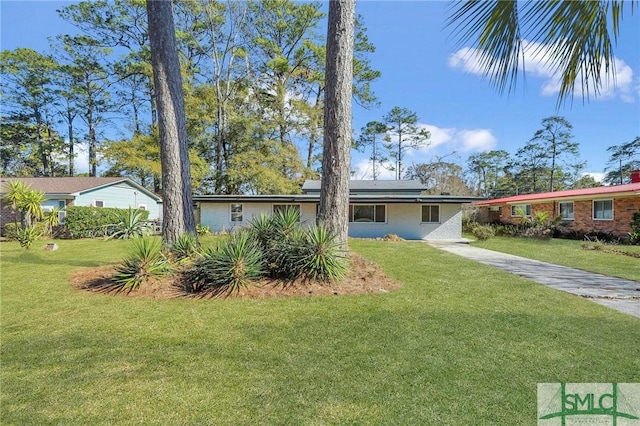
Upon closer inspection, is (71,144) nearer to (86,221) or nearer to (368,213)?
(86,221)

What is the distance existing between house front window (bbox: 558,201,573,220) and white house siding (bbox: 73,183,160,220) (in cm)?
2852

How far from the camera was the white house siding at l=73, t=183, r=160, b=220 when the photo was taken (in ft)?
64.9

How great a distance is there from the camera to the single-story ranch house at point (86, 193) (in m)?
18.8

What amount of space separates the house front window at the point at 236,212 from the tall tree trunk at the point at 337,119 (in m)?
13.2

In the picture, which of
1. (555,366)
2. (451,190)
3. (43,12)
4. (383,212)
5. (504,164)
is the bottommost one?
(555,366)

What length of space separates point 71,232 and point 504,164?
44.8 meters

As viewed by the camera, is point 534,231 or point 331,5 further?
point 534,231

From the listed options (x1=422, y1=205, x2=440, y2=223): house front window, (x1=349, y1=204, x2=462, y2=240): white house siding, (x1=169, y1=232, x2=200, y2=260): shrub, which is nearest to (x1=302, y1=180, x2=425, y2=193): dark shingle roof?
(x1=349, y1=204, x2=462, y2=240): white house siding

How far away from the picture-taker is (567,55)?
1.31m

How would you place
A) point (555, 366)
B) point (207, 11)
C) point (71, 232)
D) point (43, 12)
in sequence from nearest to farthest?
point (555, 366)
point (71, 232)
point (43, 12)
point (207, 11)

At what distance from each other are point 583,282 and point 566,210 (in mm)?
15242

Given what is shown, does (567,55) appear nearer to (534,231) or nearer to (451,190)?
(534,231)

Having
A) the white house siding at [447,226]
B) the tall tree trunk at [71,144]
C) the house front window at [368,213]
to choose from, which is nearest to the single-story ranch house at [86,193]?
the tall tree trunk at [71,144]

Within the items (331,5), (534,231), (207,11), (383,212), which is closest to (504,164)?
(534,231)
